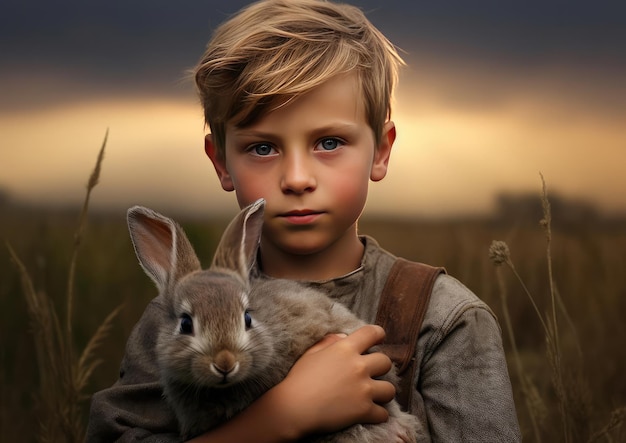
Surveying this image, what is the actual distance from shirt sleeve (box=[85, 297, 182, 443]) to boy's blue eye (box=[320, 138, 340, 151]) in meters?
0.98

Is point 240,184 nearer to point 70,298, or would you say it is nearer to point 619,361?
point 70,298

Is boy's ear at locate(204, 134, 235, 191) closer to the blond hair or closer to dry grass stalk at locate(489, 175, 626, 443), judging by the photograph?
the blond hair

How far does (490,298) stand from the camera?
18.0 feet

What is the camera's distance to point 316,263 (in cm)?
433

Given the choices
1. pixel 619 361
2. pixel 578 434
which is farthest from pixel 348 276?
pixel 619 361

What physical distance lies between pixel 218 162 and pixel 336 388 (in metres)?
1.44

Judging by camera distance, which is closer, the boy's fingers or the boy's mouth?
the boy's fingers

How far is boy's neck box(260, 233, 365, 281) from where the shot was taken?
171 inches

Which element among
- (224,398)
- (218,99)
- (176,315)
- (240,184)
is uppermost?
(218,99)

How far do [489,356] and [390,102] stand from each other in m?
1.33

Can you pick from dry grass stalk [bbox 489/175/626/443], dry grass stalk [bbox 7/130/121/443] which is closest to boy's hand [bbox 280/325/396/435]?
dry grass stalk [bbox 489/175/626/443]

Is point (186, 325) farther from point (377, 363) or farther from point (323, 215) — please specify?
point (323, 215)

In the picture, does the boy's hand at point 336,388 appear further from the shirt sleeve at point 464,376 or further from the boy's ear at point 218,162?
the boy's ear at point 218,162

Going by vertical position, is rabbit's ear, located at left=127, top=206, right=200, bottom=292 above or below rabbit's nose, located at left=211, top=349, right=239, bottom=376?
above
